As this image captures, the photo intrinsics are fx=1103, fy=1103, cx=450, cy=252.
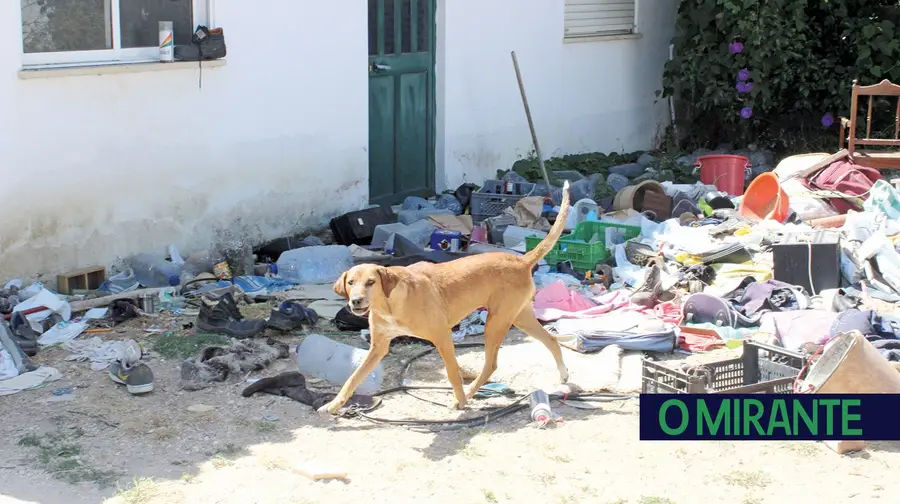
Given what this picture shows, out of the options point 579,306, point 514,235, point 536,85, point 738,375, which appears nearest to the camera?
point 738,375

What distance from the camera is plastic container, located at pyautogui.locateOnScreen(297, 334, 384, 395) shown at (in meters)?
6.30

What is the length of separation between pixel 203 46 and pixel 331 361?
3246 mm

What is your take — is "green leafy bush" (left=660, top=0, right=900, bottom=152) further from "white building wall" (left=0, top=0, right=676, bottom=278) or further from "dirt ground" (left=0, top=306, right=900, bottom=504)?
"dirt ground" (left=0, top=306, right=900, bottom=504)

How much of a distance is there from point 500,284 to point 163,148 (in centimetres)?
358

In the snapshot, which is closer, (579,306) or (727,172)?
(579,306)

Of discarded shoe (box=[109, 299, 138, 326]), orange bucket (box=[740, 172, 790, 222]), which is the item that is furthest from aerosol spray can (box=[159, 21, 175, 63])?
orange bucket (box=[740, 172, 790, 222])

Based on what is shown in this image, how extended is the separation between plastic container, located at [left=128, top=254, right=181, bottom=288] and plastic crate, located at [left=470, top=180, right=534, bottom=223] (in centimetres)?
300

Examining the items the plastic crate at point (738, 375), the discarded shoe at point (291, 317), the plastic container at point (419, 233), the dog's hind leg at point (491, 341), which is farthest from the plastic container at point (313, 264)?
the plastic crate at point (738, 375)

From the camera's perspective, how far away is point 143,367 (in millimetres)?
6223

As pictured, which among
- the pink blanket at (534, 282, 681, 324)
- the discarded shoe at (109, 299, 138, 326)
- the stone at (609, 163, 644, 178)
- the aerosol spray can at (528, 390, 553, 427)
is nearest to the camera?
the aerosol spray can at (528, 390, 553, 427)

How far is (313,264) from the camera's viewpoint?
8.66m

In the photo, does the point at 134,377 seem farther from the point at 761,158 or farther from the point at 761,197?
the point at 761,158

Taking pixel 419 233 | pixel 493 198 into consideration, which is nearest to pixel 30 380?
pixel 419 233

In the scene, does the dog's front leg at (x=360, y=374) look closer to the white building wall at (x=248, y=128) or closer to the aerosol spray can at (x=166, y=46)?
the white building wall at (x=248, y=128)
